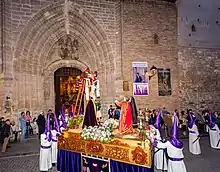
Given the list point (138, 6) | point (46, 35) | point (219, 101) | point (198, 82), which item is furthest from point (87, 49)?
point (219, 101)

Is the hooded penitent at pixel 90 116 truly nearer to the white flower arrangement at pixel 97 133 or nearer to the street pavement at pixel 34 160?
the white flower arrangement at pixel 97 133

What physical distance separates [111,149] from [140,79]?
10.6 m

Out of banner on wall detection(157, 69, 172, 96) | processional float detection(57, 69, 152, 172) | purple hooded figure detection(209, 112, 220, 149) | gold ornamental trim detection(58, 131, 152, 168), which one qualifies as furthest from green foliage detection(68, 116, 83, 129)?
banner on wall detection(157, 69, 172, 96)

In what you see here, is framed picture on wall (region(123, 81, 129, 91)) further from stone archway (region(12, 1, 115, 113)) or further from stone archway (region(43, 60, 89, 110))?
stone archway (region(43, 60, 89, 110))

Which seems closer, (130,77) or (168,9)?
(130,77)

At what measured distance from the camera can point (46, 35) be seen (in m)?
14.8

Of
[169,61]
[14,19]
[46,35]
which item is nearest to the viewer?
[14,19]

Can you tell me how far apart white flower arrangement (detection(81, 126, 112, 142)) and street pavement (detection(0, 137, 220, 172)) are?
2059mm

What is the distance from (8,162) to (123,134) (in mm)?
4838

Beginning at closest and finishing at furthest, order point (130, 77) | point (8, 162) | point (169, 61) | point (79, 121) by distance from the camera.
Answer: point (79, 121) → point (8, 162) → point (130, 77) → point (169, 61)

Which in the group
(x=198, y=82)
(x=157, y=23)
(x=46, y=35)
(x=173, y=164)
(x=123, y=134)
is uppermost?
(x=157, y=23)

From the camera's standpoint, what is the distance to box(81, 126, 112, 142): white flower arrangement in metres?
5.88

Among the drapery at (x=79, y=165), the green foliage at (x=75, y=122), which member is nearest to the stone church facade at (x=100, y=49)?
the green foliage at (x=75, y=122)

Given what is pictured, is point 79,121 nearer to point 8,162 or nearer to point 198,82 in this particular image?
point 8,162
